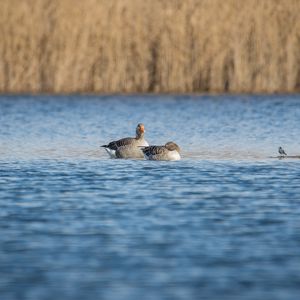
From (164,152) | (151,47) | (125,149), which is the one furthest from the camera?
(151,47)

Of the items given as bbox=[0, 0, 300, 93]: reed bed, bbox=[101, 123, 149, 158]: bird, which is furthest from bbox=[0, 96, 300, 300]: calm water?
bbox=[0, 0, 300, 93]: reed bed

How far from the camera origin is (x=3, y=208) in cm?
1070

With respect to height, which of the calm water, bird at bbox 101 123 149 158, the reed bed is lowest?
the calm water

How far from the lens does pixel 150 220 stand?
997 cm

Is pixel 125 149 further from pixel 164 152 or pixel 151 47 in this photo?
pixel 151 47

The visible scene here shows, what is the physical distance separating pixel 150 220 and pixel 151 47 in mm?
21615

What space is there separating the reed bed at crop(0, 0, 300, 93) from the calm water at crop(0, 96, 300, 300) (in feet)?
32.5

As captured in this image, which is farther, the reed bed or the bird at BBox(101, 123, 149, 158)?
the reed bed

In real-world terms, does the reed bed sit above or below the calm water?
above

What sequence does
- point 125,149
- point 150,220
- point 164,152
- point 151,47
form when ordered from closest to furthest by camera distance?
point 150,220 < point 164,152 < point 125,149 < point 151,47

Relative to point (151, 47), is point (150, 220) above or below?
below

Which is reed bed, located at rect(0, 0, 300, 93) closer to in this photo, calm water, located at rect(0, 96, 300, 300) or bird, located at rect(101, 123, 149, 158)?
calm water, located at rect(0, 96, 300, 300)

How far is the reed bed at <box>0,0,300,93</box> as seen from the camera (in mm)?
30812

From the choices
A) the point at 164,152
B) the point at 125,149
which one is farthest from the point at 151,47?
the point at 164,152
